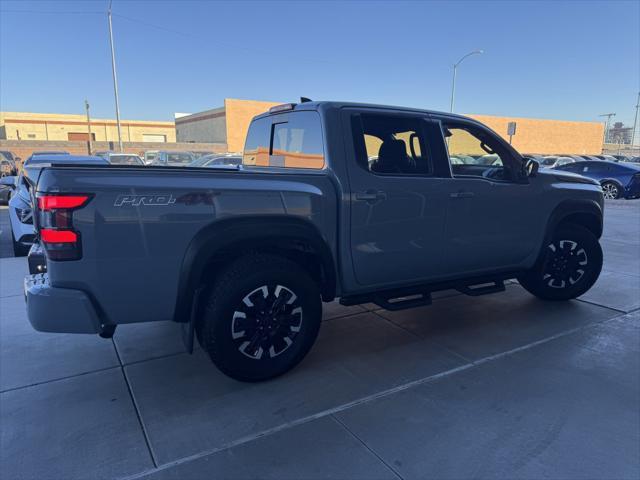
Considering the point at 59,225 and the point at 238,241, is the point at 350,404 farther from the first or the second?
the point at 59,225

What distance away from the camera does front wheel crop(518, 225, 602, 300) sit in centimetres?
475

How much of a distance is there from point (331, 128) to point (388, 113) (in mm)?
600

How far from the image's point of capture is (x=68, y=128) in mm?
66125

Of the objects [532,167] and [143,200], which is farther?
[532,167]

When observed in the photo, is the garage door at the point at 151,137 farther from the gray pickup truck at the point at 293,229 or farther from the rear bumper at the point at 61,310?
the rear bumper at the point at 61,310

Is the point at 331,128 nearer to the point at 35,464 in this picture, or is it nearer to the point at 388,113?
the point at 388,113

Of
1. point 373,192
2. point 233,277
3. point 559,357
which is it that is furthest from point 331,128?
point 559,357

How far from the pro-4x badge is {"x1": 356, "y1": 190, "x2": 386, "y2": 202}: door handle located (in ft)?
4.41

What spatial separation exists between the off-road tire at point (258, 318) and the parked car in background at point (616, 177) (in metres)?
16.5

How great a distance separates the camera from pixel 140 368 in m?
3.47

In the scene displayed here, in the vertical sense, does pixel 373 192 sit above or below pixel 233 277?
above

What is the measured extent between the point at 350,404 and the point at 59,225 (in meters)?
2.09

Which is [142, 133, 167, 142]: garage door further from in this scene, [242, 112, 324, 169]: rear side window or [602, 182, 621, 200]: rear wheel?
[242, 112, 324, 169]: rear side window

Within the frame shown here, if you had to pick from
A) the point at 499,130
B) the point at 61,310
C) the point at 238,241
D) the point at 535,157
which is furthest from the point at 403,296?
the point at 499,130
